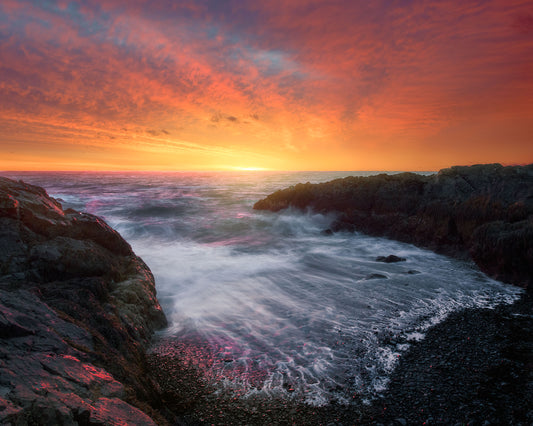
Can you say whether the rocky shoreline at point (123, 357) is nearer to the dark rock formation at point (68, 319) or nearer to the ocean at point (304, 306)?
the dark rock formation at point (68, 319)

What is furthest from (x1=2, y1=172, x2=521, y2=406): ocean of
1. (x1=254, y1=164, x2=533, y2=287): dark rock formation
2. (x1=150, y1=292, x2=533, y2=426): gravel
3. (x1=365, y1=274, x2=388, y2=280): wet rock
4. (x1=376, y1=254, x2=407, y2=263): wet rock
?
(x1=254, y1=164, x2=533, y2=287): dark rock formation

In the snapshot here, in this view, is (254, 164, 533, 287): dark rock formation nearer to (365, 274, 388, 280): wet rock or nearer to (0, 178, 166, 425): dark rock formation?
(365, 274, 388, 280): wet rock

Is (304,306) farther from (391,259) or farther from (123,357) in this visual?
(391,259)

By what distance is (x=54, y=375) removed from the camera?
3.21m

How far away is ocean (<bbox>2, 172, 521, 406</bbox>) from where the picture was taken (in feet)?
20.0

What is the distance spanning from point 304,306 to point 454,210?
12.9 metres

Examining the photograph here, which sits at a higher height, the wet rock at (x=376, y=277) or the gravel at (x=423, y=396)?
the wet rock at (x=376, y=277)

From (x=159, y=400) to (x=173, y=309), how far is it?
4625 mm

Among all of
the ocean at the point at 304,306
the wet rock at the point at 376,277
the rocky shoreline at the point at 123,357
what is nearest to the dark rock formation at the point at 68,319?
the rocky shoreline at the point at 123,357

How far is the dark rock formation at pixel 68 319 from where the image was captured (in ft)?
9.55

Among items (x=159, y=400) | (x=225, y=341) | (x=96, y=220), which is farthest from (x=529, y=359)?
(x=96, y=220)

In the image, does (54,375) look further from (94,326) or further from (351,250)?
(351,250)

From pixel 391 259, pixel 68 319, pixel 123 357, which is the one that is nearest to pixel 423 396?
pixel 123 357

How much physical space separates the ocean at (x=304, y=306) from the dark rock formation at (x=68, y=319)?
5.33 ft
